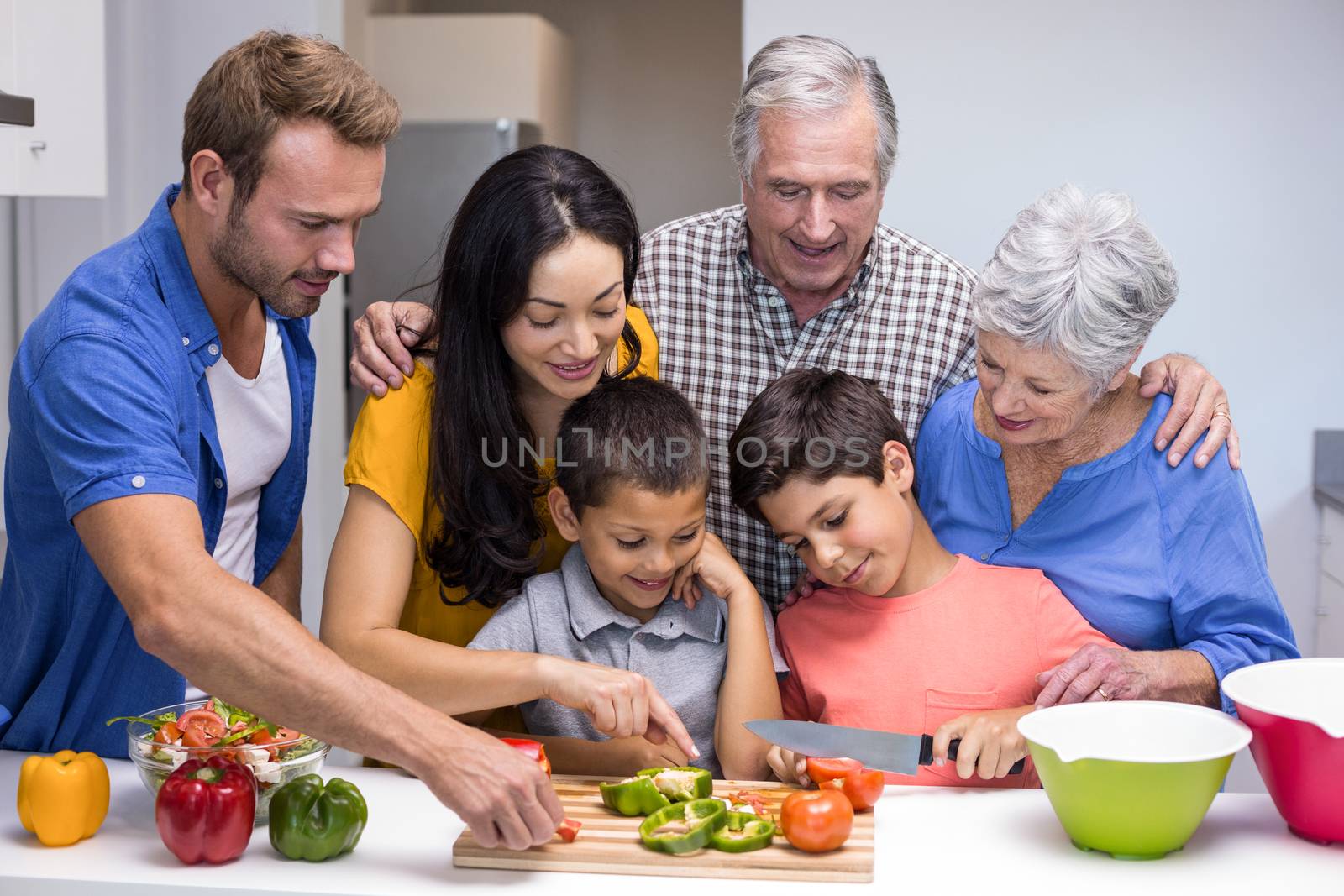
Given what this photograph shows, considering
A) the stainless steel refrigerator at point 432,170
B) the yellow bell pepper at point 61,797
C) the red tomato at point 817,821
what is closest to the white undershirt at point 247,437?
the yellow bell pepper at point 61,797

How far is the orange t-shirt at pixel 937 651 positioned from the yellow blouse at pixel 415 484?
393 millimetres

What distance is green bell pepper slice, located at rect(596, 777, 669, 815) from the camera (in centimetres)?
135

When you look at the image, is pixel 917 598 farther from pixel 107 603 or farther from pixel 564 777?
pixel 107 603

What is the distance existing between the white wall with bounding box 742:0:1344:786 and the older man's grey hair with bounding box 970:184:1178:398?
145 centimetres

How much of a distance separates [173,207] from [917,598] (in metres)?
1.08

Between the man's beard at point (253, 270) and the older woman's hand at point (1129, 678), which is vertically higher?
the man's beard at point (253, 270)

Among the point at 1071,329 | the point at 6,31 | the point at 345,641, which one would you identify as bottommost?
the point at 345,641

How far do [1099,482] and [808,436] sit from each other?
0.39 m

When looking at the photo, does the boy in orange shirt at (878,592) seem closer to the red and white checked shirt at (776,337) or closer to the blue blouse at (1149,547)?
the blue blouse at (1149,547)

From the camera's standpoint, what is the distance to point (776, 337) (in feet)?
6.70

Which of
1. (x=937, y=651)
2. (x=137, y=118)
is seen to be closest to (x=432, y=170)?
(x=137, y=118)

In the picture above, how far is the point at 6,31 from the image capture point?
6.51ft

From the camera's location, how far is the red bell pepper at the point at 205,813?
49.0 inches

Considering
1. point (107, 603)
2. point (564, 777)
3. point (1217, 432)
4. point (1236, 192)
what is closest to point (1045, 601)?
point (1217, 432)
